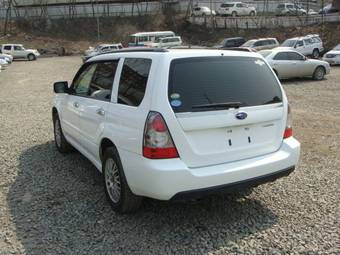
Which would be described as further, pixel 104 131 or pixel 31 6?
pixel 31 6

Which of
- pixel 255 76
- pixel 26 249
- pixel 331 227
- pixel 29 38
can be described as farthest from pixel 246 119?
pixel 29 38

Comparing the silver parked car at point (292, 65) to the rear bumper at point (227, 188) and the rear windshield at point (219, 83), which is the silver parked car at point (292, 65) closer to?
the rear windshield at point (219, 83)

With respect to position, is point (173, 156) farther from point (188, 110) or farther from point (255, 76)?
point (255, 76)

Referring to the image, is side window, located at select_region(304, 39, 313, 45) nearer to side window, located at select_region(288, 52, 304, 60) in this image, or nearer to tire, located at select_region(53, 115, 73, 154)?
side window, located at select_region(288, 52, 304, 60)

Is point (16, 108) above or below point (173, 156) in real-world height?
below

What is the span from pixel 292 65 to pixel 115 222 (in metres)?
15.6

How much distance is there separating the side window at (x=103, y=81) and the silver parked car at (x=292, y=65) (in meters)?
13.8

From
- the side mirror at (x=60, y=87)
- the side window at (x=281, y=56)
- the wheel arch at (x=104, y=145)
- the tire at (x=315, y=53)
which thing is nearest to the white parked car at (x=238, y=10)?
the tire at (x=315, y=53)

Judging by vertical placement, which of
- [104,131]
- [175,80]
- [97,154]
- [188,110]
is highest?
[175,80]

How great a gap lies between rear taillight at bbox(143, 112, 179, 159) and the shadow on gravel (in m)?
0.82

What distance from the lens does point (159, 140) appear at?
3.98 metres

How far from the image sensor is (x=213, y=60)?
4375 mm

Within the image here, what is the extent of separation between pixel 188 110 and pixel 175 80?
0.32m

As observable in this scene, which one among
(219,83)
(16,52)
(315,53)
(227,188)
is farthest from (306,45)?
(227,188)
